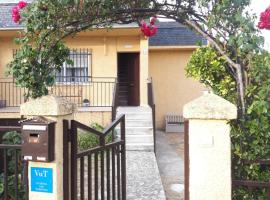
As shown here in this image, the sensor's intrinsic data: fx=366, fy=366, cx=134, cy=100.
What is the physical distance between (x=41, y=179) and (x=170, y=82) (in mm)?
13400

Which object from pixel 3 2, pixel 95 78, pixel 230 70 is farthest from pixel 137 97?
pixel 230 70

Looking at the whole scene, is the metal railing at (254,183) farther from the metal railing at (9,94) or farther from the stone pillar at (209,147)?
the metal railing at (9,94)

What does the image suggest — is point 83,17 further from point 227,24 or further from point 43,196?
point 43,196

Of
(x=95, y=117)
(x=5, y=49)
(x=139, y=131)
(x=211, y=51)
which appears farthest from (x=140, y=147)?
(x=5, y=49)

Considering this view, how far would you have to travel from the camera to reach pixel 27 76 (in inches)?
163

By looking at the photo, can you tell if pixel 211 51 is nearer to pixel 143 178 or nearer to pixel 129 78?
pixel 143 178

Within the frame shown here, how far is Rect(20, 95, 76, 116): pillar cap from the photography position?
3.64 m

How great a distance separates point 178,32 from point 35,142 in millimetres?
15039

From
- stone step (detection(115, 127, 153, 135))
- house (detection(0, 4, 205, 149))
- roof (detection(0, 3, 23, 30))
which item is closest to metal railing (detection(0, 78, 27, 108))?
house (detection(0, 4, 205, 149))

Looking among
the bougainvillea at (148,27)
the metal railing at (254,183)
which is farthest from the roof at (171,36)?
the metal railing at (254,183)

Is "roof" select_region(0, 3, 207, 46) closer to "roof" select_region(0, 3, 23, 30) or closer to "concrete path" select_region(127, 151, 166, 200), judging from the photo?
"roof" select_region(0, 3, 23, 30)

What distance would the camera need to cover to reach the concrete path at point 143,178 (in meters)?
6.43

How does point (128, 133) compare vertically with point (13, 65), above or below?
below

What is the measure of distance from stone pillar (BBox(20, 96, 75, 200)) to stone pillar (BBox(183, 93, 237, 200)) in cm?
127
